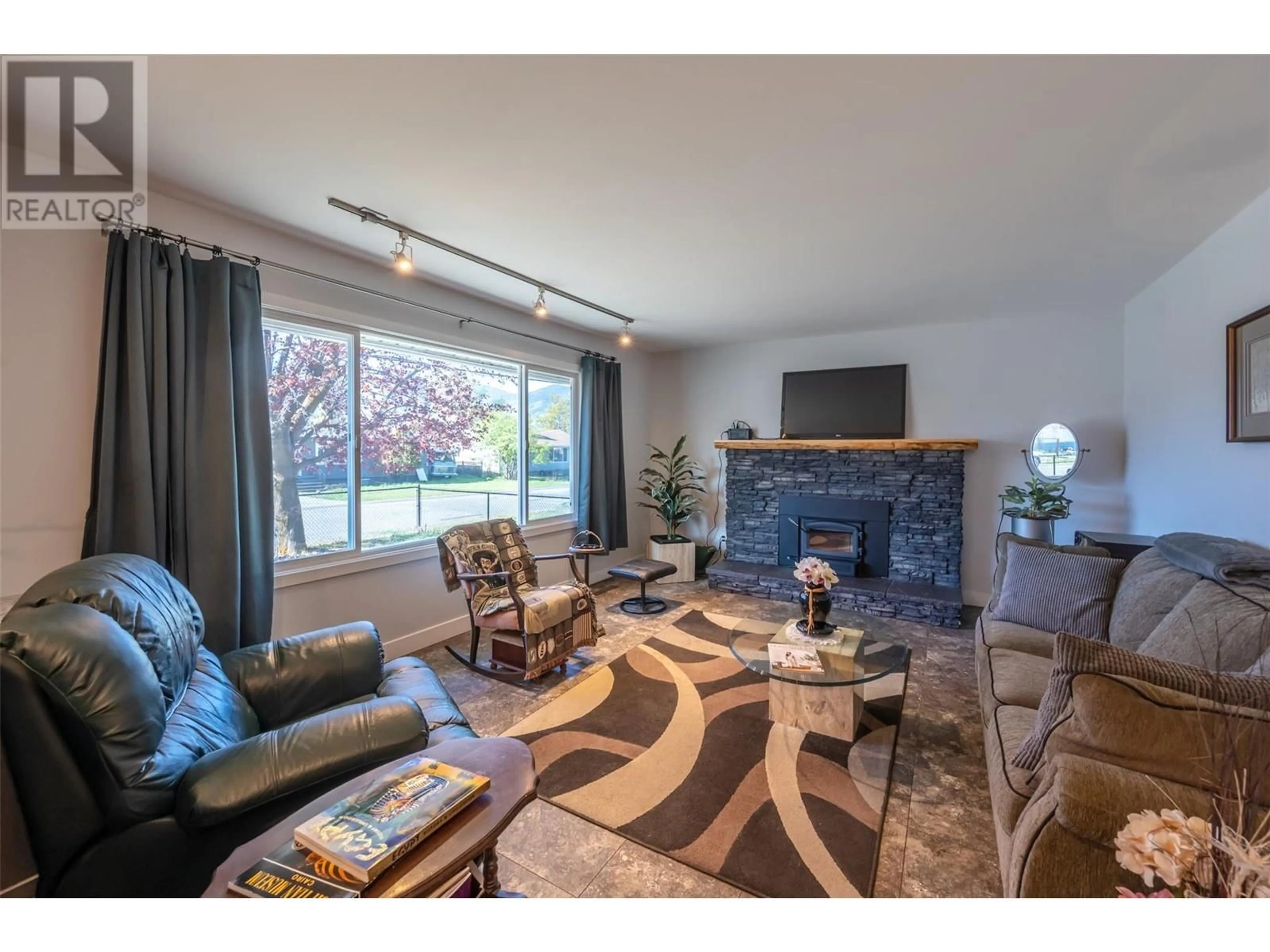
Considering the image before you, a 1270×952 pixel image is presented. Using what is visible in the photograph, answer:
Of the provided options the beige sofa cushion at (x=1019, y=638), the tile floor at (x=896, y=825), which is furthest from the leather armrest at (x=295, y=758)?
the beige sofa cushion at (x=1019, y=638)

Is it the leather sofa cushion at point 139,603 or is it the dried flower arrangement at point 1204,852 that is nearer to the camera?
the dried flower arrangement at point 1204,852

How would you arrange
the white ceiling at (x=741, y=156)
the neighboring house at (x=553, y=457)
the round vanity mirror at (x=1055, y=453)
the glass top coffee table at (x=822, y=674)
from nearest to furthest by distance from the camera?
the white ceiling at (x=741, y=156) → the glass top coffee table at (x=822, y=674) → the round vanity mirror at (x=1055, y=453) → the neighboring house at (x=553, y=457)

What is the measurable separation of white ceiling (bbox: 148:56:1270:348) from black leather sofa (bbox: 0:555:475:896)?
5.06 feet

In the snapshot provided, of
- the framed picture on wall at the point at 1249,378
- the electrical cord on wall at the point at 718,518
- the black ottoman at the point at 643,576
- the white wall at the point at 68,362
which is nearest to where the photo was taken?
the white wall at the point at 68,362

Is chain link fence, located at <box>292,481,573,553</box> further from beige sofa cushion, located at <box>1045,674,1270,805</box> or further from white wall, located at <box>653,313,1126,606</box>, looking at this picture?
beige sofa cushion, located at <box>1045,674,1270,805</box>

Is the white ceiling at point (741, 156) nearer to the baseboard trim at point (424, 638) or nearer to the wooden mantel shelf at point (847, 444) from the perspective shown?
the wooden mantel shelf at point (847, 444)

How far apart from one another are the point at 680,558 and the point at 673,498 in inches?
25.9

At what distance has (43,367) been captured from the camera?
183 cm

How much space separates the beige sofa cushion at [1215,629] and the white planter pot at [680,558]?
348 cm

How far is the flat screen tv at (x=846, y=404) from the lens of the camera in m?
4.46

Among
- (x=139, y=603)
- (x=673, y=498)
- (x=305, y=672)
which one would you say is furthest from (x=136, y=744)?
(x=673, y=498)

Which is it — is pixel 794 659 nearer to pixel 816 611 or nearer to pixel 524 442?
pixel 816 611

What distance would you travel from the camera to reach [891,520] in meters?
4.34
